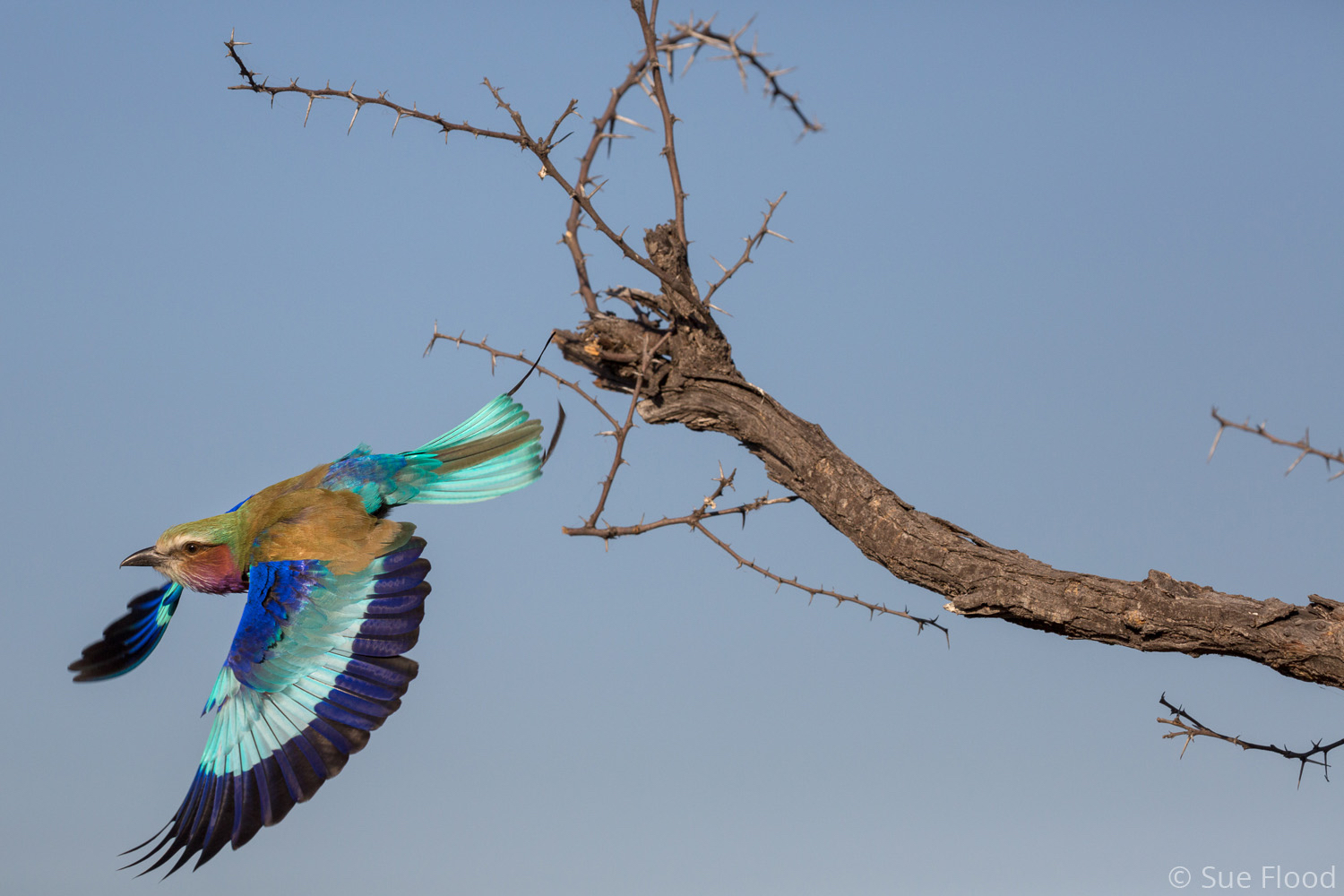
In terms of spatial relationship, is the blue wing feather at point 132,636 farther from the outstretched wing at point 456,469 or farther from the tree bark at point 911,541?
the tree bark at point 911,541

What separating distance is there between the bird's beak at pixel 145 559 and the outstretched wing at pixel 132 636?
352mm

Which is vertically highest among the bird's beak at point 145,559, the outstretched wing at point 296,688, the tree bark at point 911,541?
the tree bark at point 911,541

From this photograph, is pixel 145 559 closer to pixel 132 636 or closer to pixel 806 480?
pixel 132 636

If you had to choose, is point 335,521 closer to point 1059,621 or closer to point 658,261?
point 658,261

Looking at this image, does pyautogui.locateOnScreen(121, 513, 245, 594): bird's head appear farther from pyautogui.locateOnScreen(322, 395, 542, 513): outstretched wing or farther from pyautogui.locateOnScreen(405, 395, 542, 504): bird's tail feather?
pyautogui.locateOnScreen(405, 395, 542, 504): bird's tail feather

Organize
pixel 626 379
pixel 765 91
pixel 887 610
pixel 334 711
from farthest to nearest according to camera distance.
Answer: pixel 626 379, pixel 334 711, pixel 887 610, pixel 765 91

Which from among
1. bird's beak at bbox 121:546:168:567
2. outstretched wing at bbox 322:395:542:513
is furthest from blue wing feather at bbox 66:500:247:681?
outstretched wing at bbox 322:395:542:513

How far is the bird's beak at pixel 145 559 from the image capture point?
3430 mm

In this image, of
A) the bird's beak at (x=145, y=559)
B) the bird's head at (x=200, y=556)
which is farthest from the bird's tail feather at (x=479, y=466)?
the bird's beak at (x=145, y=559)

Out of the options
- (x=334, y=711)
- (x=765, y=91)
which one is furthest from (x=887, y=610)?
(x=334, y=711)

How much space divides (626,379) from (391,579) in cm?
109

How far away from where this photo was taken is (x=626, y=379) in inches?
135

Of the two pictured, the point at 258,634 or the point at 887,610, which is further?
the point at 258,634

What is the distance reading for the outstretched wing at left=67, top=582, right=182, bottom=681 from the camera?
378cm
